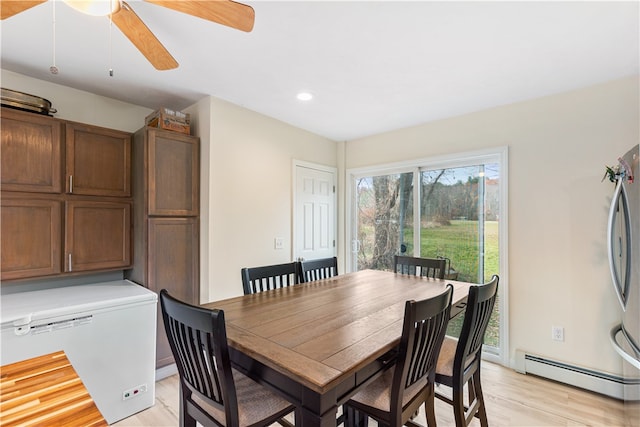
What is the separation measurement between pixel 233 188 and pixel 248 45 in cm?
138

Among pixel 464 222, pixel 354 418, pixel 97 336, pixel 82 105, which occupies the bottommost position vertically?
pixel 354 418

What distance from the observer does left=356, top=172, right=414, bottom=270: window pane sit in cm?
363

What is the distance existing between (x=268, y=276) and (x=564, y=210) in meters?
2.59

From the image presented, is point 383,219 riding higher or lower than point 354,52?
lower

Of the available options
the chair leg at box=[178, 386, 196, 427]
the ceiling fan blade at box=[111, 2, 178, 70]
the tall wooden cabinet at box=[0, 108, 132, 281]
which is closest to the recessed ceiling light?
the ceiling fan blade at box=[111, 2, 178, 70]

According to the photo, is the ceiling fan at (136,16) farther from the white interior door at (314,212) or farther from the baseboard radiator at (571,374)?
the baseboard radiator at (571,374)

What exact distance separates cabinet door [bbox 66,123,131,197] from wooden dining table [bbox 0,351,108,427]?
1.76 metres

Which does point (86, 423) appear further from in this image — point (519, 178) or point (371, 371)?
point (519, 178)

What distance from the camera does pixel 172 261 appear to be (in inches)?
102

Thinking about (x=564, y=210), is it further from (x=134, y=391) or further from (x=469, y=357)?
(x=134, y=391)

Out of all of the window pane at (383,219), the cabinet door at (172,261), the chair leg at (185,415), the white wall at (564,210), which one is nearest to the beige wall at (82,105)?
the cabinet door at (172,261)

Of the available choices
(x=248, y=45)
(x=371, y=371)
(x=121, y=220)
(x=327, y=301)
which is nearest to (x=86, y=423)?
(x=371, y=371)

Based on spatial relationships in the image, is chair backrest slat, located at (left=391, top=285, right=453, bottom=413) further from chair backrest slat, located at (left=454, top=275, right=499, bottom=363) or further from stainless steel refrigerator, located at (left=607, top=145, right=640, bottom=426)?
stainless steel refrigerator, located at (left=607, top=145, right=640, bottom=426)

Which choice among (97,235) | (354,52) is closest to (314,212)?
(354,52)
